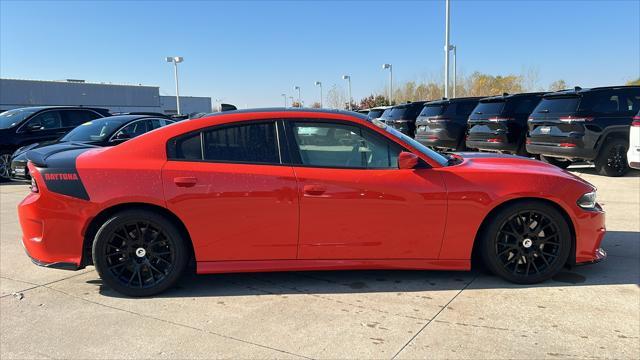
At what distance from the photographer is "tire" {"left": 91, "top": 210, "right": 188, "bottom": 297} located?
3.86 m

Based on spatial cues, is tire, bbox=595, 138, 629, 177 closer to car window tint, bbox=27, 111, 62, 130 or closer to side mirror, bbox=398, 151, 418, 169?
side mirror, bbox=398, 151, 418, 169

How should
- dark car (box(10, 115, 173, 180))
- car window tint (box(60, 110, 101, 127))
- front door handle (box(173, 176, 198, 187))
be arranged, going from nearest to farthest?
1. front door handle (box(173, 176, 198, 187))
2. dark car (box(10, 115, 173, 180))
3. car window tint (box(60, 110, 101, 127))

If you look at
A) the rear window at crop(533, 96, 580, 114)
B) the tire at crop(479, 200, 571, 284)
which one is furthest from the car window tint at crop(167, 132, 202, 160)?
the rear window at crop(533, 96, 580, 114)

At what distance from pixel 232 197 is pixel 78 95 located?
227 feet

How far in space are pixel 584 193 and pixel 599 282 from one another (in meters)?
0.80

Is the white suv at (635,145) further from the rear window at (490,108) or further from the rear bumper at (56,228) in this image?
the rear bumper at (56,228)

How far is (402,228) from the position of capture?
3912 mm

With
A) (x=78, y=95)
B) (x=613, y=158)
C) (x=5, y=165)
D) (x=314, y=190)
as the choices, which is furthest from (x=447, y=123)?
(x=78, y=95)

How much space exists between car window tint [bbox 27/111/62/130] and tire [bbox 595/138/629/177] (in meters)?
13.0

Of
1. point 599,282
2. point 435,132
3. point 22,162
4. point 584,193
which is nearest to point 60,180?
point 584,193

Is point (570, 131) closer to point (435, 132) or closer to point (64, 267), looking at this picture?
point (435, 132)

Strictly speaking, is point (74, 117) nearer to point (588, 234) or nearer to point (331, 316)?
point (331, 316)

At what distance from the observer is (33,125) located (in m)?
12.0

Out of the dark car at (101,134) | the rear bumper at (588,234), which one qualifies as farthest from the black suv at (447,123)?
the rear bumper at (588,234)
